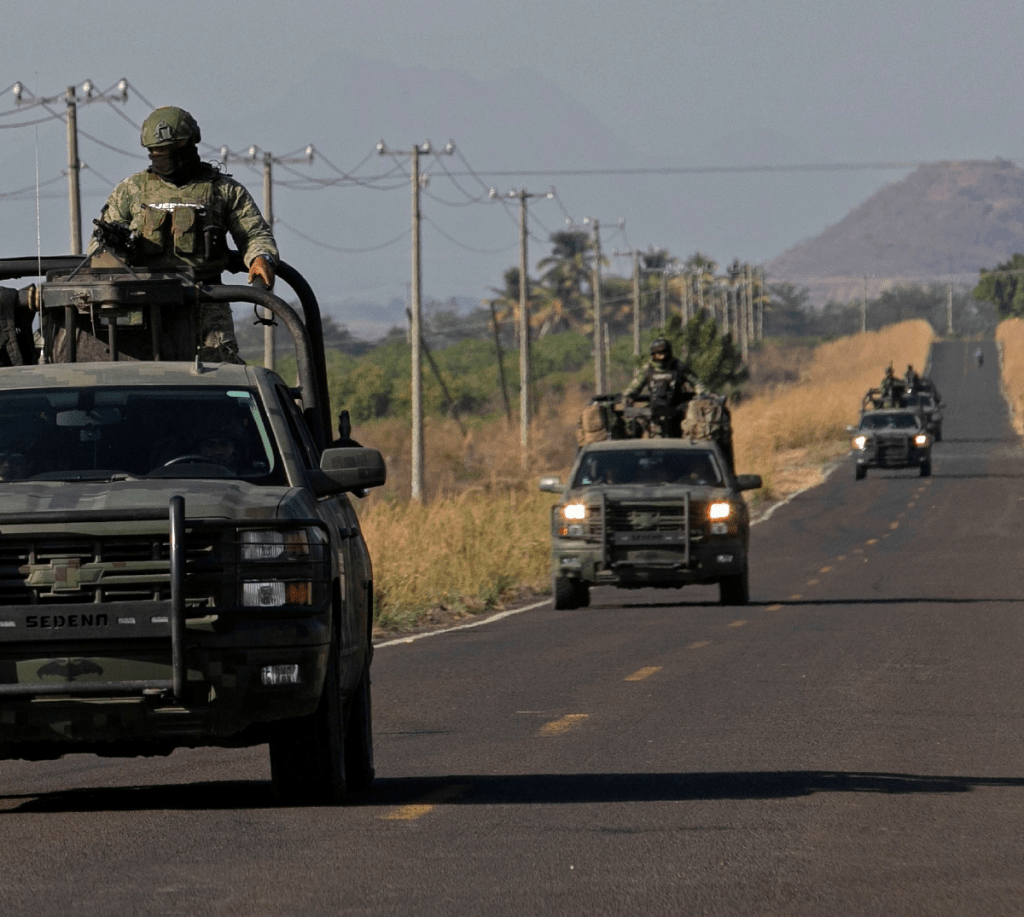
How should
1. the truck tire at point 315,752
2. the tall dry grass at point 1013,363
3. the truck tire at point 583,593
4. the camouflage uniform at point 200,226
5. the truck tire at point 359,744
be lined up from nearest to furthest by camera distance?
the truck tire at point 315,752 → the truck tire at point 359,744 → the camouflage uniform at point 200,226 → the truck tire at point 583,593 → the tall dry grass at point 1013,363

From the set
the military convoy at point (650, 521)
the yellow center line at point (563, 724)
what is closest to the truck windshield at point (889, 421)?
the military convoy at point (650, 521)

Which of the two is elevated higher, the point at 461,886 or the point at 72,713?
the point at 72,713

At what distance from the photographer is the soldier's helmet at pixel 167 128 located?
11180mm

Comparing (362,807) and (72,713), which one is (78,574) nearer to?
(72,713)

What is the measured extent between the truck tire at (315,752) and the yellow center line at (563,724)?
3252 mm

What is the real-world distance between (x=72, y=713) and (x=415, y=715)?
568 centimetres

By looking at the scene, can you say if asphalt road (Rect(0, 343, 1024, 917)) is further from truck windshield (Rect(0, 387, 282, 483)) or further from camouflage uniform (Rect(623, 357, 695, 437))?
camouflage uniform (Rect(623, 357, 695, 437))

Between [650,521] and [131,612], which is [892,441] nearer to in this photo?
[650,521]

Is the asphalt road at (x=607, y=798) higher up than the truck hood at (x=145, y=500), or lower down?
lower down

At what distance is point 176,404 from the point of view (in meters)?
9.30

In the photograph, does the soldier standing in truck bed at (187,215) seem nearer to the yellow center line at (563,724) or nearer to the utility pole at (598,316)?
the yellow center line at (563,724)

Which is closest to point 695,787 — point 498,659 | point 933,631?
point 498,659

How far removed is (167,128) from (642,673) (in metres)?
6.64

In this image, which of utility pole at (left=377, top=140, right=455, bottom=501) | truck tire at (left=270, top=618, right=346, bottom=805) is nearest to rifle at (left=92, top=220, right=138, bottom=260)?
truck tire at (left=270, top=618, right=346, bottom=805)
